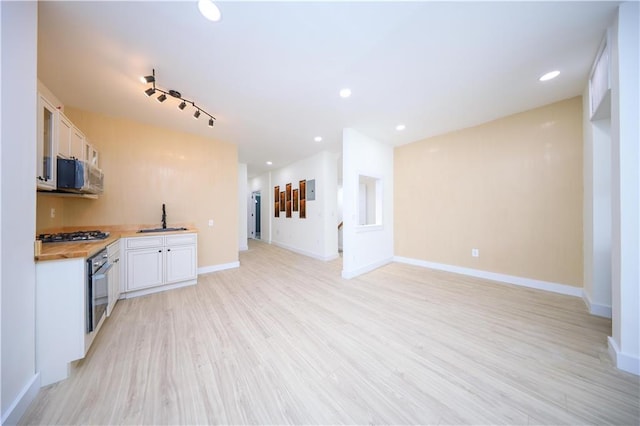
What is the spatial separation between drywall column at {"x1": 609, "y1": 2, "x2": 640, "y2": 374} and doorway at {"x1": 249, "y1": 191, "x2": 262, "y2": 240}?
8650mm

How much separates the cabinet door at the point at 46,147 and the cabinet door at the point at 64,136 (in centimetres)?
13

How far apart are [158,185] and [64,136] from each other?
62.2 inches

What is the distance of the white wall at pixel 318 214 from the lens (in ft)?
17.5

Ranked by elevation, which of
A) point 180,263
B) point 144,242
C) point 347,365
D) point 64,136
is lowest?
point 347,365

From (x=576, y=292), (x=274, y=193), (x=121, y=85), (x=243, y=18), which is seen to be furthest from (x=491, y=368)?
(x=274, y=193)

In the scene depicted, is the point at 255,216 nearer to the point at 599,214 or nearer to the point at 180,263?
the point at 180,263

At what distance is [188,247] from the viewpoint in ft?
11.0

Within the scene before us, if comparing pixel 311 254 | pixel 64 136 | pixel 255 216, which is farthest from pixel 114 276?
pixel 255 216

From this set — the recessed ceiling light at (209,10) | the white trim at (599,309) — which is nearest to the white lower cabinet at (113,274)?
the recessed ceiling light at (209,10)

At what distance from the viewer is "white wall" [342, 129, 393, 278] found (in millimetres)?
3797

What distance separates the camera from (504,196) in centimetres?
349

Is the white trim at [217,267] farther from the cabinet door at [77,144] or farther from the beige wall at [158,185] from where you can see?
the cabinet door at [77,144]

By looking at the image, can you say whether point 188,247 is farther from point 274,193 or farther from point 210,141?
point 274,193

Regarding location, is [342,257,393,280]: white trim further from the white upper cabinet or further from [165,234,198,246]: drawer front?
the white upper cabinet
